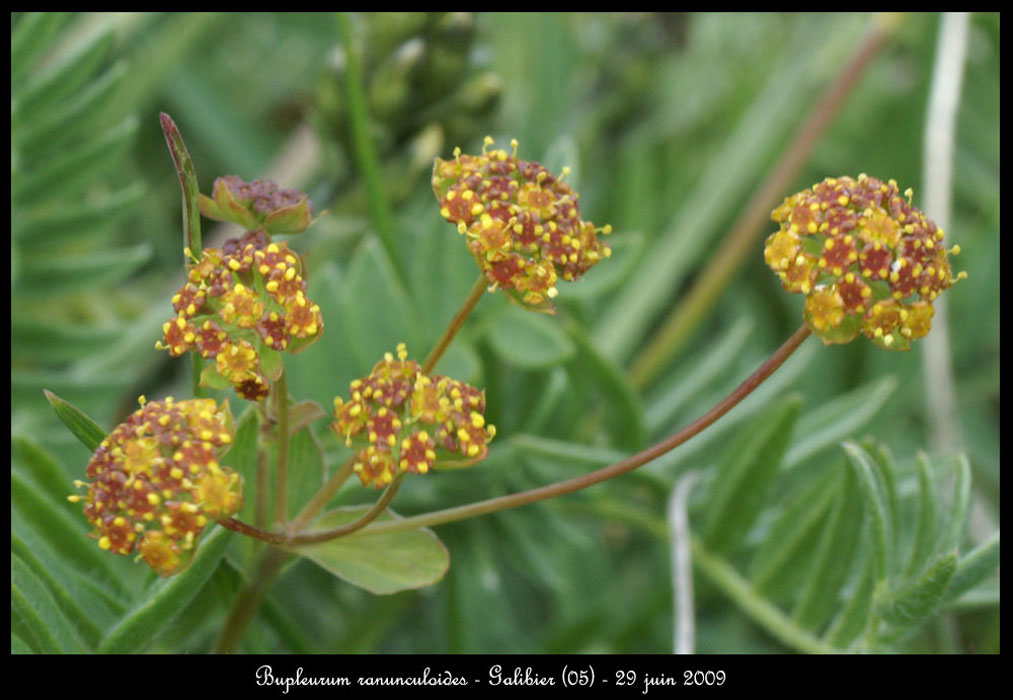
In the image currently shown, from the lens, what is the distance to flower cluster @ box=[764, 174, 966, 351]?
2.15ft

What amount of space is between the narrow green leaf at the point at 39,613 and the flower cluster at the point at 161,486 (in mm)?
119

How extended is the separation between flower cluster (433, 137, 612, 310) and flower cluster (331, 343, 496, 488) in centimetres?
9

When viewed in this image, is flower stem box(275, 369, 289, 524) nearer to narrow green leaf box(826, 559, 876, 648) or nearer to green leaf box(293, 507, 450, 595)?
green leaf box(293, 507, 450, 595)

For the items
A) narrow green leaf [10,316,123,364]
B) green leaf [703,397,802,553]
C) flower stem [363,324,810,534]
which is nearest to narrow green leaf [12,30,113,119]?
narrow green leaf [10,316,123,364]

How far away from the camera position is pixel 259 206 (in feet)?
2.35

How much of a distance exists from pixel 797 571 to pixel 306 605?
568mm

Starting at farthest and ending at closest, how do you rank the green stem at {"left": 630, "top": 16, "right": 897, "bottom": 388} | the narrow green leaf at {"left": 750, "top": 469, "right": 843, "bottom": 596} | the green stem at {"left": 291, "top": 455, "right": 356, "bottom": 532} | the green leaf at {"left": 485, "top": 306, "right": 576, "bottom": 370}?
the green stem at {"left": 630, "top": 16, "right": 897, "bottom": 388}
the green leaf at {"left": 485, "top": 306, "right": 576, "bottom": 370}
the narrow green leaf at {"left": 750, "top": 469, "right": 843, "bottom": 596}
the green stem at {"left": 291, "top": 455, "right": 356, "bottom": 532}

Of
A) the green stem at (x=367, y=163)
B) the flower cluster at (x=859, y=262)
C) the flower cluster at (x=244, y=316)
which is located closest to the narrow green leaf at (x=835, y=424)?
the flower cluster at (x=859, y=262)

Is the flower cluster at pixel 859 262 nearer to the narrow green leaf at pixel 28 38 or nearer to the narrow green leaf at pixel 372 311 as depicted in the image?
the narrow green leaf at pixel 372 311

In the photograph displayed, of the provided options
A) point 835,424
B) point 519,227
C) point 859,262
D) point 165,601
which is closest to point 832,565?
point 835,424

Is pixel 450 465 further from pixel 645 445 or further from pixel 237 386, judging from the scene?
pixel 645 445

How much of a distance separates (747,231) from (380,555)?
0.87 m

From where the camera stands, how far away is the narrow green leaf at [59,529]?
2.60ft

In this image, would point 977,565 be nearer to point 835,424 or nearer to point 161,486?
point 835,424
